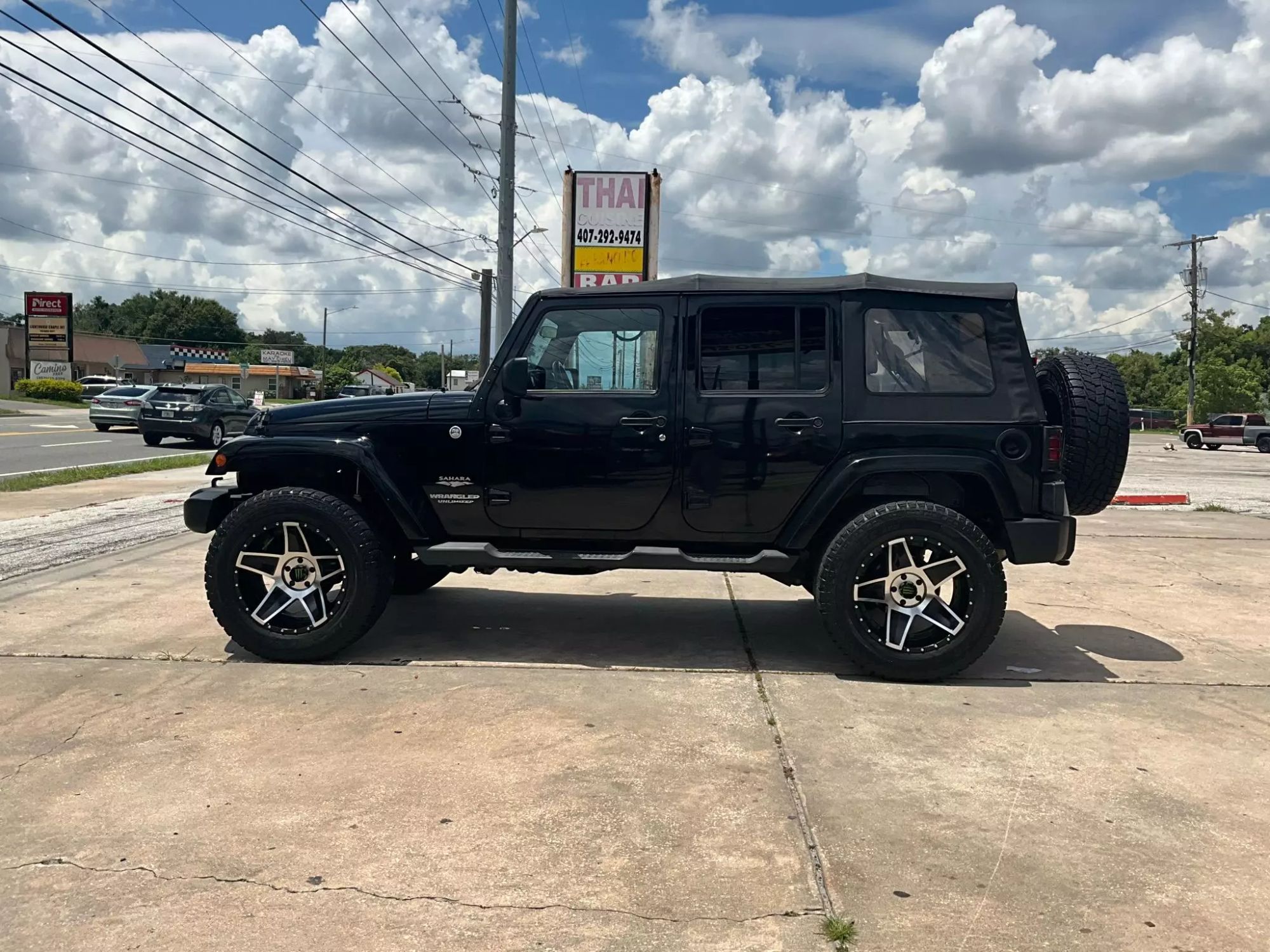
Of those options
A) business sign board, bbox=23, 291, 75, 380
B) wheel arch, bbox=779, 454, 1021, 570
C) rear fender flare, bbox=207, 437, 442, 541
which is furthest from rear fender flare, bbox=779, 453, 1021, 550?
business sign board, bbox=23, 291, 75, 380

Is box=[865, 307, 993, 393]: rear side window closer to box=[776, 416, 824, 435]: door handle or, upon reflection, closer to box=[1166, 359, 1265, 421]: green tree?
box=[776, 416, 824, 435]: door handle

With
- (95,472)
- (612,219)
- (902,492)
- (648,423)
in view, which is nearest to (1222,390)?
(612,219)

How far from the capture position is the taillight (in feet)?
15.8

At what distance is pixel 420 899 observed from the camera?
9.01 feet

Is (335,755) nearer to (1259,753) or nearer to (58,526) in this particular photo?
(1259,753)

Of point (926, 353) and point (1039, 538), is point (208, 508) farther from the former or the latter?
point (1039, 538)

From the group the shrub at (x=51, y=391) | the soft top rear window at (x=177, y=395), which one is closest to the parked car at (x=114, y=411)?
the soft top rear window at (x=177, y=395)

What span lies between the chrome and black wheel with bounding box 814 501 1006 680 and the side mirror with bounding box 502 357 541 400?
1.71 meters

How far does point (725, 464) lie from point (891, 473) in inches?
32.5

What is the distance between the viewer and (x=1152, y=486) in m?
16.6


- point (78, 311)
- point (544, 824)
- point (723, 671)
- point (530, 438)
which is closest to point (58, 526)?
point (530, 438)

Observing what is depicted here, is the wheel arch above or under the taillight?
under

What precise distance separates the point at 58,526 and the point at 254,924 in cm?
811

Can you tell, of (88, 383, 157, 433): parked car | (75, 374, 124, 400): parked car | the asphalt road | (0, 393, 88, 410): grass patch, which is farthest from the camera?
(75, 374, 124, 400): parked car
